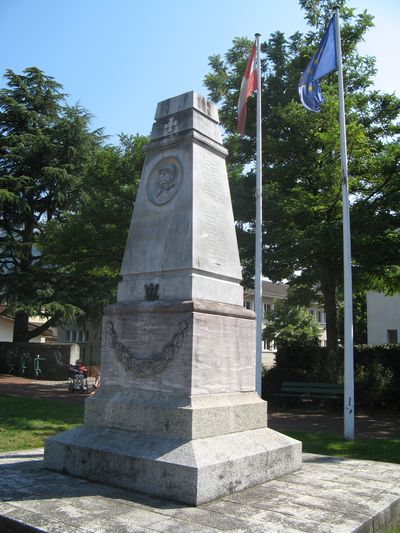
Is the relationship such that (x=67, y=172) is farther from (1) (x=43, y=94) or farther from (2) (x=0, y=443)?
(2) (x=0, y=443)

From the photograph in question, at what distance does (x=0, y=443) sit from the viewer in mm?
8859

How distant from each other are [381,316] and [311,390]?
15956 millimetres

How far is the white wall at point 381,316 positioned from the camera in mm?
30625

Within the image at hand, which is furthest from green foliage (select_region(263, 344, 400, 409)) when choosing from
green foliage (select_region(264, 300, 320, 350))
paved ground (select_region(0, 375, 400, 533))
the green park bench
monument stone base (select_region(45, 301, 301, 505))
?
green foliage (select_region(264, 300, 320, 350))

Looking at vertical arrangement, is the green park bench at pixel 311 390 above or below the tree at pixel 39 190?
below

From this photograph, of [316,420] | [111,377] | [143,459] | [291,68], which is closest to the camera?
[143,459]

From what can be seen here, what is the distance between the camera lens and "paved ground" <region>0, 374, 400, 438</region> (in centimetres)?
1283

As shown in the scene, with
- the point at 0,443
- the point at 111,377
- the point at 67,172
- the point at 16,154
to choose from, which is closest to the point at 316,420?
the point at 0,443

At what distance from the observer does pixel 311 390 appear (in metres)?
17.2

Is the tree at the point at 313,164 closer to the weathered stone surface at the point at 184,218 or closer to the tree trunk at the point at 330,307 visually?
the tree trunk at the point at 330,307

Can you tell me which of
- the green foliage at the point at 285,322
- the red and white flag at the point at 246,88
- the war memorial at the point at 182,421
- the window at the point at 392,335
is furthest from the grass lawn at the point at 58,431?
the green foliage at the point at 285,322

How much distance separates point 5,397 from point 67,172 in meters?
15.3

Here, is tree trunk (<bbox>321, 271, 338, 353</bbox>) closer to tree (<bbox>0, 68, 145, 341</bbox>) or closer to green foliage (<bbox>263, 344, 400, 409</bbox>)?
green foliage (<bbox>263, 344, 400, 409</bbox>)

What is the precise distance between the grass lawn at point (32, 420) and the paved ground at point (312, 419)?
81.8 inches
